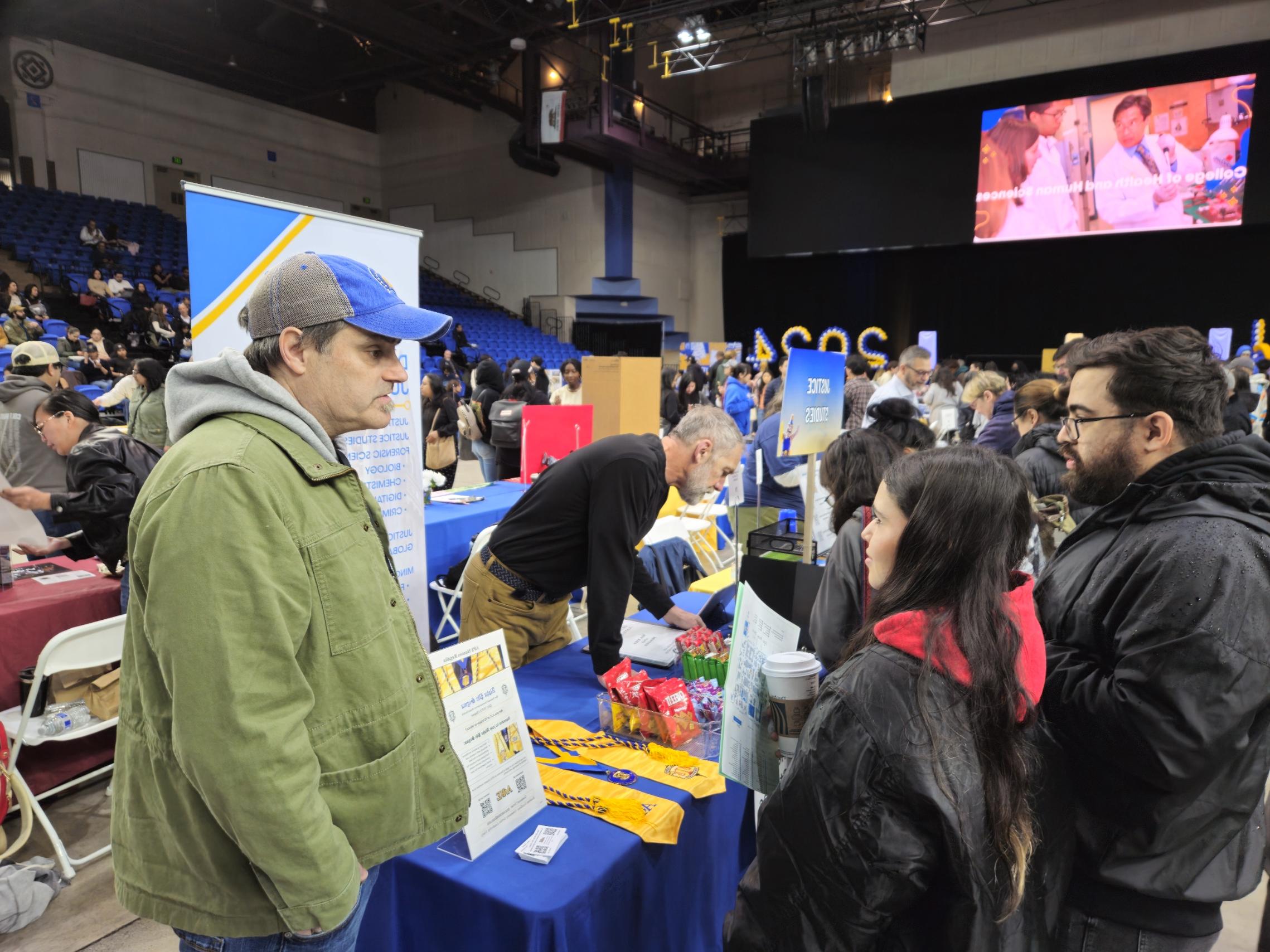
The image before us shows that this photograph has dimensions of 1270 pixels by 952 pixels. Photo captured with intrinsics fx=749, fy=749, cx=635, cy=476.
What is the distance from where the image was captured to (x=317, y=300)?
105 cm

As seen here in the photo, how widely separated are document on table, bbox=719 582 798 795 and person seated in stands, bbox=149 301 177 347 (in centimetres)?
1226

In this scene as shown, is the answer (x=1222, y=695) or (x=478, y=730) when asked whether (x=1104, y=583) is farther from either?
(x=478, y=730)

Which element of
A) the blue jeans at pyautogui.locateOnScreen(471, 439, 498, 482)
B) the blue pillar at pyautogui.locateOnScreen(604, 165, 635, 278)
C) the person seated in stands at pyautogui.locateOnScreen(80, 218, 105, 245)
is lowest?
the blue jeans at pyautogui.locateOnScreen(471, 439, 498, 482)

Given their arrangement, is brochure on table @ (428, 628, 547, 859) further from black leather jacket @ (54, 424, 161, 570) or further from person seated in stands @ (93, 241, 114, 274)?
person seated in stands @ (93, 241, 114, 274)

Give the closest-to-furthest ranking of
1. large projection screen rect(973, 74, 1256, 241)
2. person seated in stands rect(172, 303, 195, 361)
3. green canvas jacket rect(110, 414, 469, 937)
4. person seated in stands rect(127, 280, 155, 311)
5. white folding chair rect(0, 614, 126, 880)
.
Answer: green canvas jacket rect(110, 414, 469, 937)
white folding chair rect(0, 614, 126, 880)
large projection screen rect(973, 74, 1256, 241)
person seated in stands rect(172, 303, 195, 361)
person seated in stands rect(127, 280, 155, 311)

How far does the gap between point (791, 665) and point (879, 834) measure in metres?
0.39

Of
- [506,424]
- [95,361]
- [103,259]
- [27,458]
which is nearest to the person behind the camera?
[27,458]

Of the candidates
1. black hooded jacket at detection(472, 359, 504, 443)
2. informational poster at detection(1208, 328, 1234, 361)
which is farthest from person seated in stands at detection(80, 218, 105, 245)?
informational poster at detection(1208, 328, 1234, 361)

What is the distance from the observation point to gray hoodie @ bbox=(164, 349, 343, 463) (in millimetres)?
988

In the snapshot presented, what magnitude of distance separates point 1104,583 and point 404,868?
1308mm

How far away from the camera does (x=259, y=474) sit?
36.0 inches

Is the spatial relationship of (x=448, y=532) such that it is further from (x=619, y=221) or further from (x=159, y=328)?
(x=619, y=221)

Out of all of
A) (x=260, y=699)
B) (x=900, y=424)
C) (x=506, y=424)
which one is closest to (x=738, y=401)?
(x=506, y=424)

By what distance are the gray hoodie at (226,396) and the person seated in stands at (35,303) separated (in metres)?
12.0
